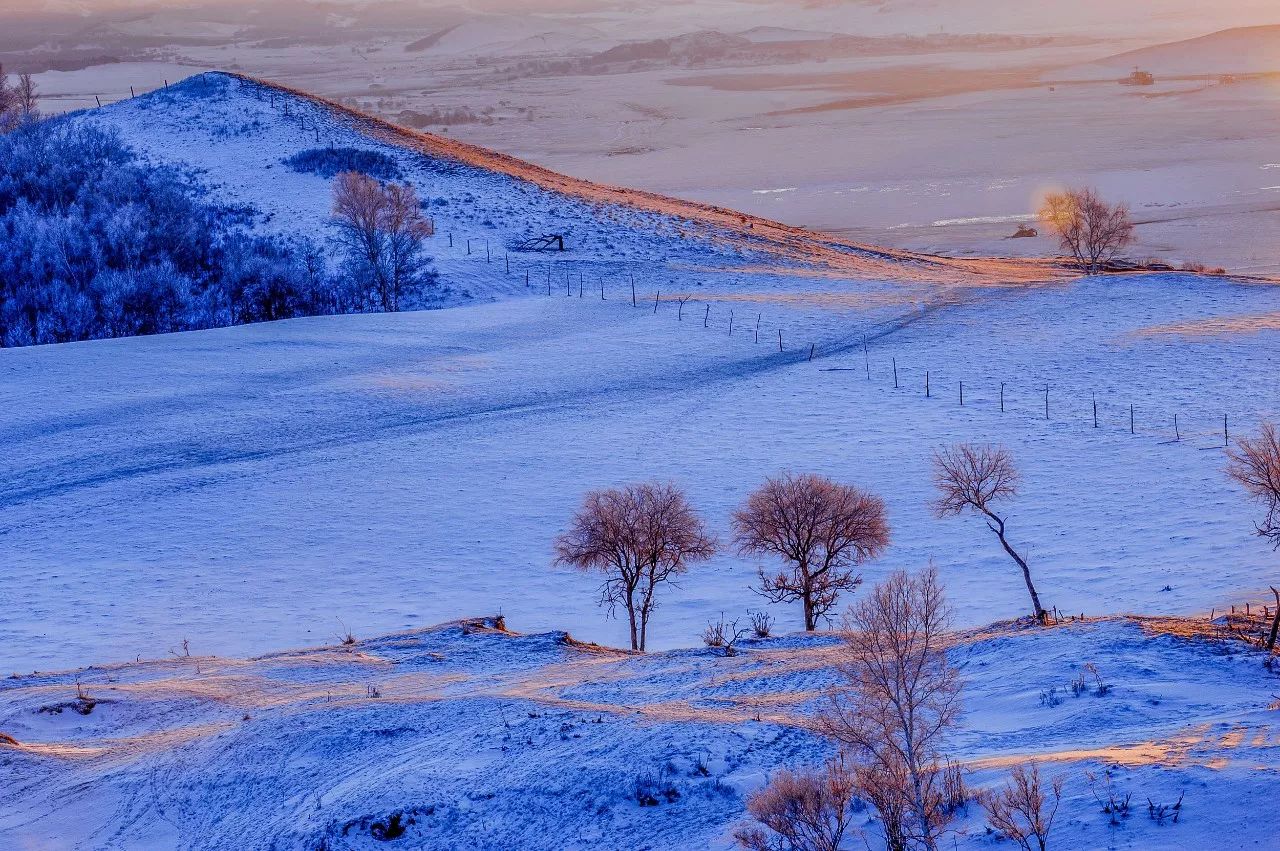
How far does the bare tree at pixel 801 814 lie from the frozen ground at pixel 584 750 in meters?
0.73

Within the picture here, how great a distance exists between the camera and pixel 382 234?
52.1 meters

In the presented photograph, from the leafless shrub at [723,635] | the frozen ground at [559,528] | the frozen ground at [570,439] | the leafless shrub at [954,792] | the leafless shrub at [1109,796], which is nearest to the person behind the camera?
the leafless shrub at [1109,796]

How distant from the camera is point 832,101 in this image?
13488cm

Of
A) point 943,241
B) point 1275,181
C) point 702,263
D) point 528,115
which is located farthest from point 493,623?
point 528,115

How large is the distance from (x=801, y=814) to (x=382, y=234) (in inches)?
1735

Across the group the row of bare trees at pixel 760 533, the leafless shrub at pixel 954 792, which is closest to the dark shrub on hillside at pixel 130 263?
the row of bare trees at pixel 760 533

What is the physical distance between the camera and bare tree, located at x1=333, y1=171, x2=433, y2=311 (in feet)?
166

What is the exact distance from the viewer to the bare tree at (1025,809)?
1098cm

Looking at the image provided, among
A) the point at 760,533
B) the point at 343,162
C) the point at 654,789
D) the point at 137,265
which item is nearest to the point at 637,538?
the point at 760,533

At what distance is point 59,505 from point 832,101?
116m

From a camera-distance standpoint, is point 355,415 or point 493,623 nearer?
point 493,623

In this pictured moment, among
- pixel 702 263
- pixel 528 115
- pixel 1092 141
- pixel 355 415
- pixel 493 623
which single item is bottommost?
pixel 493 623

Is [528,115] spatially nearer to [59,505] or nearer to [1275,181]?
[1275,181]

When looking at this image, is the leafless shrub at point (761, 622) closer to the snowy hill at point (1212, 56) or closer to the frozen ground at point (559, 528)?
the frozen ground at point (559, 528)
